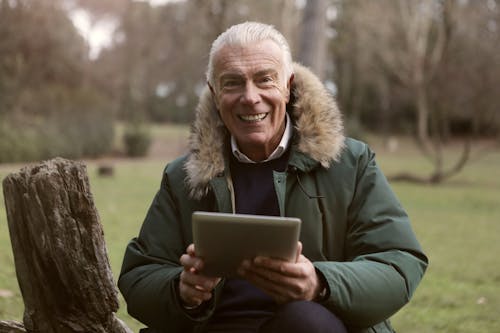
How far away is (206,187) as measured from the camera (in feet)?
9.47

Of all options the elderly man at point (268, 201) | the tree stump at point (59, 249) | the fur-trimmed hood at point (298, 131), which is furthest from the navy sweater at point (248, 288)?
the tree stump at point (59, 249)

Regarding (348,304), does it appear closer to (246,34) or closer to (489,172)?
(246,34)

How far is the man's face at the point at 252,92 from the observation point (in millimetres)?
2895

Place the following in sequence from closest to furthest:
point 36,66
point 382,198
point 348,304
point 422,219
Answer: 1. point 348,304
2. point 382,198
3. point 422,219
4. point 36,66

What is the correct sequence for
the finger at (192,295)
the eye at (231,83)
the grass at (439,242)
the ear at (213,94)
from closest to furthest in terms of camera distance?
the finger at (192,295) < the eye at (231,83) < the ear at (213,94) < the grass at (439,242)

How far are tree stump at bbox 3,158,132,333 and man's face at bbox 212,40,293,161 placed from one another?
654 millimetres

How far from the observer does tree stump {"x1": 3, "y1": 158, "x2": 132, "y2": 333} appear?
274 centimetres

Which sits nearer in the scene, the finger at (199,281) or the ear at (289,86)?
the finger at (199,281)

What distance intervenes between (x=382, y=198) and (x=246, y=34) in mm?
854

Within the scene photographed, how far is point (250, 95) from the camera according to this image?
2910mm

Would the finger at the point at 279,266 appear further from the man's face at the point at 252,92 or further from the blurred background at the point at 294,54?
the blurred background at the point at 294,54

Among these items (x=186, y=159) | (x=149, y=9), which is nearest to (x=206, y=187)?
(x=186, y=159)

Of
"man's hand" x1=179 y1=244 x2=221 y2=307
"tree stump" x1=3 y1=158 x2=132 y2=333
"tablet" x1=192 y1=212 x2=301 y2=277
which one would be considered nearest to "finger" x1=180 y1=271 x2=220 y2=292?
"man's hand" x1=179 y1=244 x2=221 y2=307

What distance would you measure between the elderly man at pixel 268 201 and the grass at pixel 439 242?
4.40 feet
